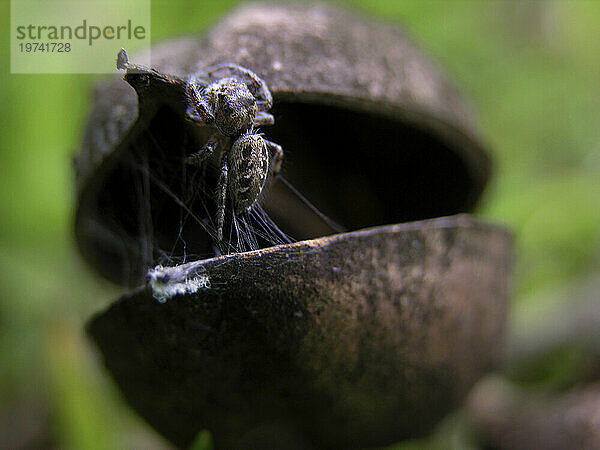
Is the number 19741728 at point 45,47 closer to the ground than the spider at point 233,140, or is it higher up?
higher up

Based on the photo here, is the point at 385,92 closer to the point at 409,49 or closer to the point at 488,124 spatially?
the point at 409,49

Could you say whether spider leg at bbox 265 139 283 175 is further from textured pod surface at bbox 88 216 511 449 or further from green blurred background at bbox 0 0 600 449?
green blurred background at bbox 0 0 600 449

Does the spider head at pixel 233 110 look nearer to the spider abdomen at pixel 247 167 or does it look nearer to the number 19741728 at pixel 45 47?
the spider abdomen at pixel 247 167

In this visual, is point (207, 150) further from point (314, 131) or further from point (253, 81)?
point (314, 131)

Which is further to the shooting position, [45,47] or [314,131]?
[45,47]

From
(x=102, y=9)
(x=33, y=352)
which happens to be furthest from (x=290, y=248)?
(x=102, y=9)

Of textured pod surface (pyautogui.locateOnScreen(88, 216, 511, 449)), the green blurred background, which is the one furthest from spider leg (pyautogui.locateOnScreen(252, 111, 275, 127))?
the green blurred background

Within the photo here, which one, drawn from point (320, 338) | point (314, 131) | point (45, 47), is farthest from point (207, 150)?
point (45, 47)

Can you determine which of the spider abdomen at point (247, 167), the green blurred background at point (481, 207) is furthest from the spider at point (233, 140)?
the green blurred background at point (481, 207)
